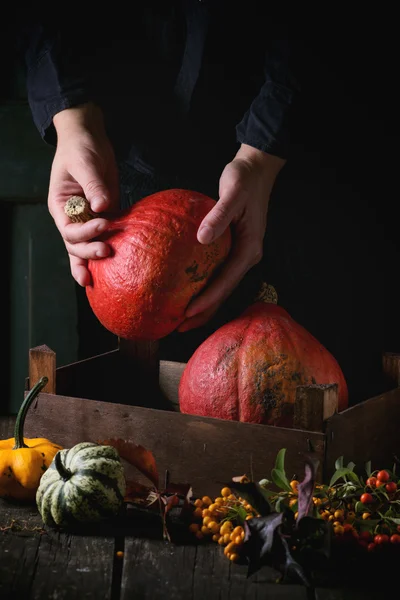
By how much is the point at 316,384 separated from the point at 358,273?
0.83 metres

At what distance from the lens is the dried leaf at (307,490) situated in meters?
1.06

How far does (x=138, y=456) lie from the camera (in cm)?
133

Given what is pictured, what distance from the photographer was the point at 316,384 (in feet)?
4.31

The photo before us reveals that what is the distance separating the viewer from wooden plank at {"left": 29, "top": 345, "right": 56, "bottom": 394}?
157 cm

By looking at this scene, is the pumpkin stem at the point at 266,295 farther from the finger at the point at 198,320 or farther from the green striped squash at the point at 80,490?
the green striped squash at the point at 80,490

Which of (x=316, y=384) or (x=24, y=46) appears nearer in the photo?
(x=316, y=384)

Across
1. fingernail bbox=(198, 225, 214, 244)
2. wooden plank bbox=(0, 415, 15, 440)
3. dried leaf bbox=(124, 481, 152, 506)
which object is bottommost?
wooden plank bbox=(0, 415, 15, 440)

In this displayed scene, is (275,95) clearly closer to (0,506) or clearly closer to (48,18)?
(48,18)

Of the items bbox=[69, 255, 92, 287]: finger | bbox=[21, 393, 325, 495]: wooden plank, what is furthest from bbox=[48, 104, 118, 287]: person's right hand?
bbox=[21, 393, 325, 495]: wooden plank

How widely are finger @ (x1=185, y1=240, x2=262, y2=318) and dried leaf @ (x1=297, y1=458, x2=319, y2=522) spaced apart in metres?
0.49

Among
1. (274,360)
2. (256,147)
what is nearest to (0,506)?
(274,360)

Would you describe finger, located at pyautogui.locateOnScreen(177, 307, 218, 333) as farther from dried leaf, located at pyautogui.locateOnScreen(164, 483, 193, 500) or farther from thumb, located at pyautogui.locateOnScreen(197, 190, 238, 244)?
dried leaf, located at pyautogui.locateOnScreen(164, 483, 193, 500)

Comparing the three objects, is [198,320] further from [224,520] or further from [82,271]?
[224,520]

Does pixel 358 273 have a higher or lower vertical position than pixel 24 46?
lower
